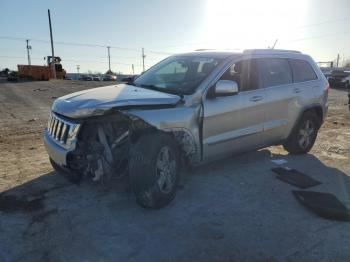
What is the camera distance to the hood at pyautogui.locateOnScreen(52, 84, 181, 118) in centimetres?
389

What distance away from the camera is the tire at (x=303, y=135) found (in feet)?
21.0

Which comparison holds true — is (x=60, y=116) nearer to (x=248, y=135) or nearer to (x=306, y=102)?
(x=248, y=135)

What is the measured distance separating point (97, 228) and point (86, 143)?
3.26 ft

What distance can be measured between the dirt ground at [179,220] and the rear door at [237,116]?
0.55 meters

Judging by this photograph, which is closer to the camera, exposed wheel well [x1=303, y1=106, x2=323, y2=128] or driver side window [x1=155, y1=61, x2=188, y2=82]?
driver side window [x1=155, y1=61, x2=188, y2=82]

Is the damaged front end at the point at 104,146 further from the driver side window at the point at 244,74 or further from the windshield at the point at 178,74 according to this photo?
the driver side window at the point at 244,74

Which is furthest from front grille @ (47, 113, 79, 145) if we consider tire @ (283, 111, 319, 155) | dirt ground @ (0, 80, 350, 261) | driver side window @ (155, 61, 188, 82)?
tire @ (283, 111, 319, 155)

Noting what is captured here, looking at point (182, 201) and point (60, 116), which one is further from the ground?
point (60, 116)

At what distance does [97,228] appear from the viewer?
3742mm

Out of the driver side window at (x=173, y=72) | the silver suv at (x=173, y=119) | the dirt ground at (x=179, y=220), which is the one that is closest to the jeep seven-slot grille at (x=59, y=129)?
the silver suv at (x=173, y=119)

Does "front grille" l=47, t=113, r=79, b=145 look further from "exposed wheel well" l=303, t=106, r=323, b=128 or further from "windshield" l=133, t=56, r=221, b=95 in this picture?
"exposed wheel well" l=303, t=106, r=323, b=128

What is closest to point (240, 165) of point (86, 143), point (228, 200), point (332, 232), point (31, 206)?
point (228, 200)

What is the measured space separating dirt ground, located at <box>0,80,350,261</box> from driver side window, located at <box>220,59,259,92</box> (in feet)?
4.48

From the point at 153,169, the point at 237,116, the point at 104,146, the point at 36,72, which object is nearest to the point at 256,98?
the point at 237,116
